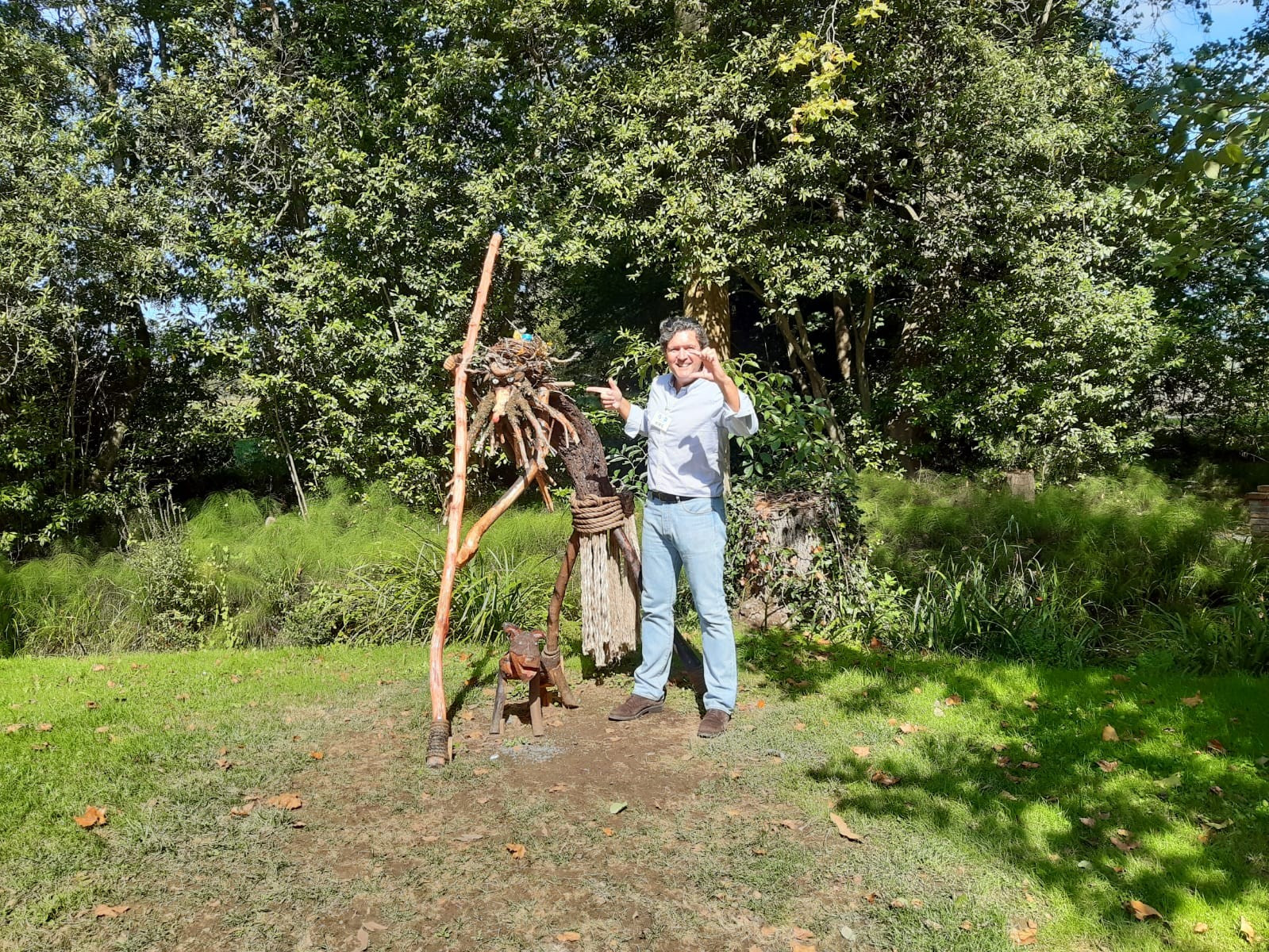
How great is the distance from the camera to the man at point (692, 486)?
3781 mm

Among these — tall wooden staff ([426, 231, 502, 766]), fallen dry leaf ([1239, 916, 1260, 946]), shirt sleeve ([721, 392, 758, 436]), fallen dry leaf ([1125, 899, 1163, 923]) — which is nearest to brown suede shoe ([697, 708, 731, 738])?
tall wooden staff ([426, 231, 502, 766])

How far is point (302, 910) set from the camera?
2561 mm

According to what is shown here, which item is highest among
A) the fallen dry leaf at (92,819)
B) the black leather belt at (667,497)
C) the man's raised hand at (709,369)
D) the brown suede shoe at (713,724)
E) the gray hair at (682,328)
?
the gray hair at (682,328)

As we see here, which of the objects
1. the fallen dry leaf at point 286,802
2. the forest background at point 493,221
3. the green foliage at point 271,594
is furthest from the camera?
the forest background at point 493,221

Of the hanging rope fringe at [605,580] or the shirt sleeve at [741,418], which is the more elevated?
the shirt sleeve at [741,418]

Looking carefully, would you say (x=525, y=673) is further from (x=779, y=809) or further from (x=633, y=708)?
(x=779, y=809)

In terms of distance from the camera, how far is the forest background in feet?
25.7

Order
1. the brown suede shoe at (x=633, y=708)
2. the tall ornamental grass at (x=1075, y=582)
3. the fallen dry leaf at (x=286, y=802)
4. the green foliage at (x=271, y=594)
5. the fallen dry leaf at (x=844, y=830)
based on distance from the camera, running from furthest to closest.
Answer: the green foliage at (x=271, y=594)
the tall ornamental grass at (x=1075, y=582)
the brown suede shoe at (x=633, y=708)
the fallen dry leaf at (x=286, y=802)
the fallen dry leaf at (x=844, y=830)

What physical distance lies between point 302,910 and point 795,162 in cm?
760

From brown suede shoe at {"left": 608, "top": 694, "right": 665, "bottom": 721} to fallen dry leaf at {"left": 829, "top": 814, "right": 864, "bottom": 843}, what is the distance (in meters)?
1.21

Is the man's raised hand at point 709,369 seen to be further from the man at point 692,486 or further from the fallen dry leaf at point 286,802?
the fallen dry leaf at point 286,802

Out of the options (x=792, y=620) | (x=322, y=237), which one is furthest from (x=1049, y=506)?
(x=322, y=237)

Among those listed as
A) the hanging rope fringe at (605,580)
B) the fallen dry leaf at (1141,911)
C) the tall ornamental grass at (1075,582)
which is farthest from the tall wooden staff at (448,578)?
the tall ornamental grass at (1075,582)

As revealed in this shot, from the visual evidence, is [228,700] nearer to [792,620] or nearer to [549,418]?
[549,418]
